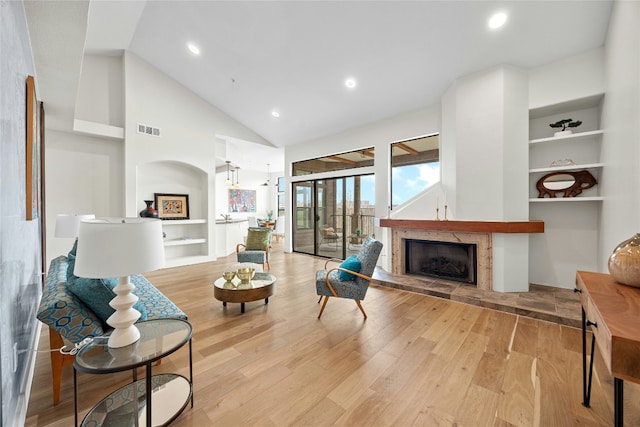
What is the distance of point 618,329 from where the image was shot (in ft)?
3.16

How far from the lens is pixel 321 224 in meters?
6.63

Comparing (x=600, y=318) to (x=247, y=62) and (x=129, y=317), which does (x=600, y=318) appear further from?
(x=247, y=62)

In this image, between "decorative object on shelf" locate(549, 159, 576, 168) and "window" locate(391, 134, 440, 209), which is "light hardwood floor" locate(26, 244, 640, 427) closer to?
"decorative object on shelf" locate(549, 159, 576, 168)

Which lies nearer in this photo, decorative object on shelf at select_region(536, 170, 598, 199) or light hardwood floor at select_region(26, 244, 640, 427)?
light hardwood floor at select_region(26, 244, 640, 427)

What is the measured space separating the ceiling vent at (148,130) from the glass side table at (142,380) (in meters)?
4.86

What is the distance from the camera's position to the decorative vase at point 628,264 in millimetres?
1378

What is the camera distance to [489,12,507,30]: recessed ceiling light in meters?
2.96

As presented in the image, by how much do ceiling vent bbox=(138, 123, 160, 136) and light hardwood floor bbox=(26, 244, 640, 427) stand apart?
13.0 feet

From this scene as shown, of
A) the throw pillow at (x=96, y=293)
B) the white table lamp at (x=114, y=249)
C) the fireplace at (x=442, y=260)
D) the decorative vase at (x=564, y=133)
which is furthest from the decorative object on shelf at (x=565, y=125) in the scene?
the throw pillow at (x=96, y=293)

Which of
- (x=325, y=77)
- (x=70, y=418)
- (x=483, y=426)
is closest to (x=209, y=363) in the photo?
(x=70, y=418)

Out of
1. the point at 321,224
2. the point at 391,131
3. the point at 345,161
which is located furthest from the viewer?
the point at 321,224

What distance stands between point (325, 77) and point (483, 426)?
4.78 m


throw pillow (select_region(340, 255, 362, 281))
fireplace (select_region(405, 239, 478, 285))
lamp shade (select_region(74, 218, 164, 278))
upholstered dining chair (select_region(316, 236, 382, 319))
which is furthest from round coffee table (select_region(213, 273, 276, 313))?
fireplace (select_region(405, 239, 478, 285))

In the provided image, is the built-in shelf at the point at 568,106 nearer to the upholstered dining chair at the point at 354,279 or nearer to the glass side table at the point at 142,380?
the upholstered dining chair at the point at 354,279
